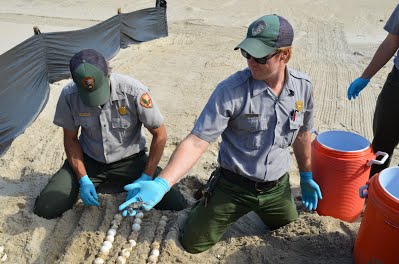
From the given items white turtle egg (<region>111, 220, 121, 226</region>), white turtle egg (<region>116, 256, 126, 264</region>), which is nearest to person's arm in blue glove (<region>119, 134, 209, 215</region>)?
white turtle egg (<region>116, 256, 126, 264</region>)

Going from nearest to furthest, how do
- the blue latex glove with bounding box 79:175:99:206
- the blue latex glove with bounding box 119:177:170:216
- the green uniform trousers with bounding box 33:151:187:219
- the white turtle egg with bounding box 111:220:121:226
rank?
the blue latex glove with bounding box 119:177:170:216 < the white turtle egg with bounding box 111:220:121:226 < the blue latex glove with bounding box 79:175:99:206 < the green uniform trousers with bounding box 33:151:187:219

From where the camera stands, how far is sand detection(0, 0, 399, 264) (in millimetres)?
3113

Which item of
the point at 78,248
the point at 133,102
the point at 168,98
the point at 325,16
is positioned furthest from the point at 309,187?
the point at 325,16

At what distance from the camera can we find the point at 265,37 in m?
2.42

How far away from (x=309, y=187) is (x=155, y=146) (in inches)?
51.6

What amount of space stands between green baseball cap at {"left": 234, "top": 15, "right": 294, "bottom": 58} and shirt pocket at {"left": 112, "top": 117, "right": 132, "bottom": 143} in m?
1.39

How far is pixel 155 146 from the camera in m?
3.48

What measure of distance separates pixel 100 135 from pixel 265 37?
1.72 metres

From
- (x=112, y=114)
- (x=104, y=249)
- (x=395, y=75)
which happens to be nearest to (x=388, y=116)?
(x=395, y=75)

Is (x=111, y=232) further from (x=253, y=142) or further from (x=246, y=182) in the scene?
(x=253, y=142)

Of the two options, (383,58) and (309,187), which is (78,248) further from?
(383,58)

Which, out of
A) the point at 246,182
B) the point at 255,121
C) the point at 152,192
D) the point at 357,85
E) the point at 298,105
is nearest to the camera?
the point at 152,192

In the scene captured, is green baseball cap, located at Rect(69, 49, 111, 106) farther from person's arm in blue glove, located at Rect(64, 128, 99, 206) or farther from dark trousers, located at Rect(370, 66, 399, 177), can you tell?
dark trousers, located at Rect(370, 66, 399, 177)

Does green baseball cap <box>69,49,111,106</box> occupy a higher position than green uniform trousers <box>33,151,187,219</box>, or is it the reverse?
green baseball cap <box>69,49,111,106</box>
